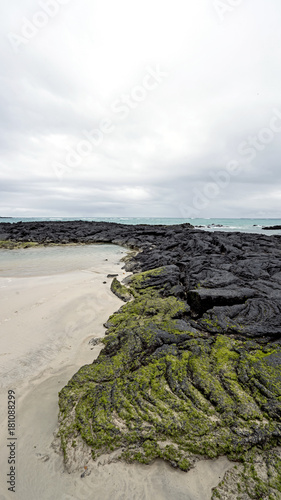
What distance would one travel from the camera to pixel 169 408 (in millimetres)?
3143

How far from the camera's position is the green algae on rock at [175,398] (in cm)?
272

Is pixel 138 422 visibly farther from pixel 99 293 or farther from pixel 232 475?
pixel 99 293

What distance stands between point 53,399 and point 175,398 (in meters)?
2.05

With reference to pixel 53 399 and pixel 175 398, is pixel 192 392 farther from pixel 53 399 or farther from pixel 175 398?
pixel 53 399

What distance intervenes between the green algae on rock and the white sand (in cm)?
15

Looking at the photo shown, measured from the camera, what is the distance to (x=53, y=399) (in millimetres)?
3666

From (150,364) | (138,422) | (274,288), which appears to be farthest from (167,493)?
(274,288)

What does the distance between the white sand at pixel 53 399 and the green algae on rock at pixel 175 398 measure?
0.15m

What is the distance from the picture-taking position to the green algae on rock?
272 cm

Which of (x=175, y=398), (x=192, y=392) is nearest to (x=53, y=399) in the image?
(x=175, y=398)

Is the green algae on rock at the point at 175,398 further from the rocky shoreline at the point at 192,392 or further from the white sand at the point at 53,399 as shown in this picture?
the white sand at the point at 53,399

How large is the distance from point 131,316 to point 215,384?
3100mm

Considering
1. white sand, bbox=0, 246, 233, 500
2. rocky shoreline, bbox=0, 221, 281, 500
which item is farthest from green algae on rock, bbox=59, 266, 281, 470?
white sand, bbox=0, 246, 233, 500

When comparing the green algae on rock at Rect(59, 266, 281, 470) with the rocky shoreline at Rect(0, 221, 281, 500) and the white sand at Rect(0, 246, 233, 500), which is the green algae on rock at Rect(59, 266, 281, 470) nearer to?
the rocky shoreline at Rect(0, 221, 281, 500)
